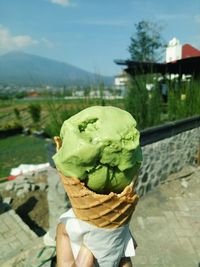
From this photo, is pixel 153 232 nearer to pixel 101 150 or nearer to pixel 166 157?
pixel 166 157

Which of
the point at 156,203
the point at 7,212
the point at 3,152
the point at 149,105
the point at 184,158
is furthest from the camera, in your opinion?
the point at 3,152

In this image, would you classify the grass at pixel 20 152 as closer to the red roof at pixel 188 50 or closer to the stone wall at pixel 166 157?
the stone wall at pixel 166 157

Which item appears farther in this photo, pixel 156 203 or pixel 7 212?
pixel 156 203

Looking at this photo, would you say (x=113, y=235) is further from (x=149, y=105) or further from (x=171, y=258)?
(x=149, y=105)

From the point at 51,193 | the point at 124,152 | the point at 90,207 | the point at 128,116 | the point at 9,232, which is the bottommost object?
the point at 9,232

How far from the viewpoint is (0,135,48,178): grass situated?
9352mm

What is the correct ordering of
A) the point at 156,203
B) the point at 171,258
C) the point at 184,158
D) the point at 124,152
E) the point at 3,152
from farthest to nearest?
the point at 3,152, the point at 184,158, the point at 156,203, the point at 171,258, the point at 124,152

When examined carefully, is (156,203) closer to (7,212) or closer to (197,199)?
(197,199)

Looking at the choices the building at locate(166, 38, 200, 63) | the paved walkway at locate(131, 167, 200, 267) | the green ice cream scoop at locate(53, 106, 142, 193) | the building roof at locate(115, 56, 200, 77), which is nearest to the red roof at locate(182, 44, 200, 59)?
the building at locate(166, 38, 200, 63)

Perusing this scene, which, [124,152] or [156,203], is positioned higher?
[124,152]

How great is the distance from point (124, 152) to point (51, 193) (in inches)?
99.5

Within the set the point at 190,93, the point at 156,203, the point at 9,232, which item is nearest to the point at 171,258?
the point at 156,203

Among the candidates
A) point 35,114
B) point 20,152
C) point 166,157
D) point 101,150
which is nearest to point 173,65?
point 166,157

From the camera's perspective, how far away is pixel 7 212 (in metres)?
4.39
